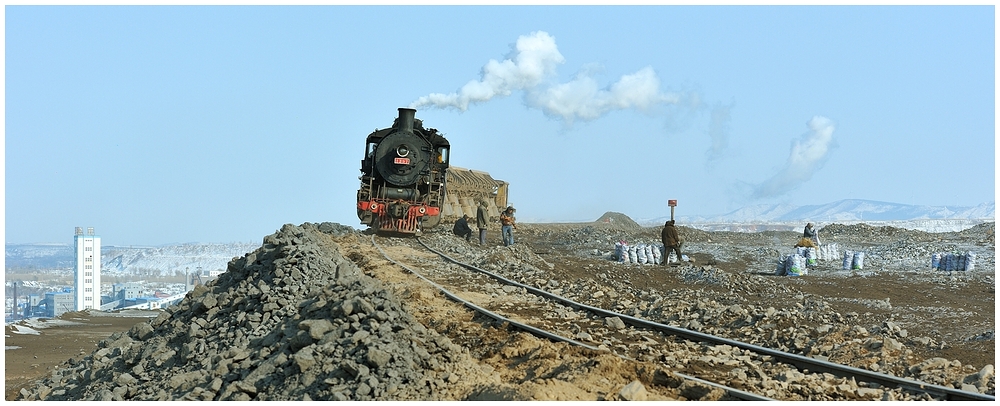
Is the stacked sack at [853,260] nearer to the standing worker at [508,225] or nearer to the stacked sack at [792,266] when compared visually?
the stacked sack at [792,266]

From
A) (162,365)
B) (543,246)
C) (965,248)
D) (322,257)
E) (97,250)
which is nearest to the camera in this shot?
(162,365)

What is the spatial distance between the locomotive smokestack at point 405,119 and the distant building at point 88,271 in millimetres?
13235

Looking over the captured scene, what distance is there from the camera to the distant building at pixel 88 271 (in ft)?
111

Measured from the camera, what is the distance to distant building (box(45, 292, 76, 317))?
116 ft

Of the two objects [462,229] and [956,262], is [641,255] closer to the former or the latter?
[462,229]

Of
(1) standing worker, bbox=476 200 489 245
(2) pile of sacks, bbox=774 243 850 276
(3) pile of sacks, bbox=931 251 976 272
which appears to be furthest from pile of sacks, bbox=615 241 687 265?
(3) pile of sacks, bbox=931 251 976 272

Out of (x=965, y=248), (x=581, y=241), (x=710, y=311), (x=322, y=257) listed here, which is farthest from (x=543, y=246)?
(x=710, y=311)

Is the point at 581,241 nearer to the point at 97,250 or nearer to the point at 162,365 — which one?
the point at 97,250

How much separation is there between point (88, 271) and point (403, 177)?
15.8m

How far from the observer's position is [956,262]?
21297 millimetres

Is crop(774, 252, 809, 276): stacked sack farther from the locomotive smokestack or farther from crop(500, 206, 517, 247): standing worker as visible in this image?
the locomotive smokestack

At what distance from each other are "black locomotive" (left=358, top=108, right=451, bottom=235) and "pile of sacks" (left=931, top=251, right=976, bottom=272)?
13.8 meters

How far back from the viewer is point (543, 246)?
108 feet
